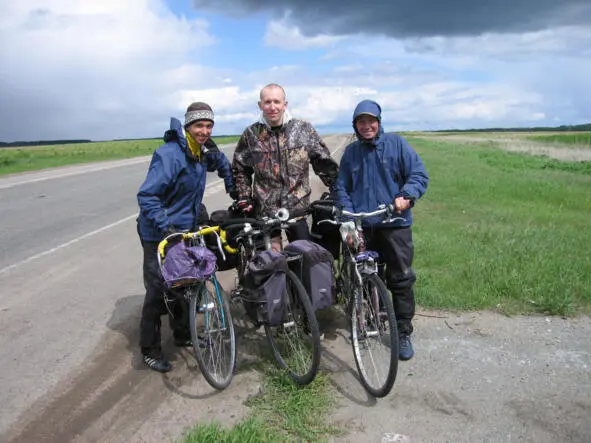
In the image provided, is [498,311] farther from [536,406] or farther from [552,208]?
[552,208]

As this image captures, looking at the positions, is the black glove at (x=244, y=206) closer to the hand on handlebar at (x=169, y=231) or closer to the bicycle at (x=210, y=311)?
the bicycle at (x=210, y=311)

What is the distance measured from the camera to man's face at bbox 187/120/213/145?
4.07 m

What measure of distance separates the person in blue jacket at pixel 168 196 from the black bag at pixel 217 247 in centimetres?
16

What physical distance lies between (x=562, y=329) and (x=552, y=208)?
8.15 m

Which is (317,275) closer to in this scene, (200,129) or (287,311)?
(287,311)

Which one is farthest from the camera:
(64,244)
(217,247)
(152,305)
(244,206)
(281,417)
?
(64,244)

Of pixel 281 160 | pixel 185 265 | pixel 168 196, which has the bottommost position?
pixel 185 265

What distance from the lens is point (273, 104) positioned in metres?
4.34

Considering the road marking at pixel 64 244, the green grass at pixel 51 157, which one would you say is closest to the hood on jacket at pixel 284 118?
the road marking at pixel 64 244

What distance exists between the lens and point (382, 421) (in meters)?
3.34

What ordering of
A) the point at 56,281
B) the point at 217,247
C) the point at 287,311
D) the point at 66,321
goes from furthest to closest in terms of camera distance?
1. the point at 56,281
2. the point at 66,321
3. the point at 217,247
4. the point at 287,311

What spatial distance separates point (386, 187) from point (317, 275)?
97 centimetres

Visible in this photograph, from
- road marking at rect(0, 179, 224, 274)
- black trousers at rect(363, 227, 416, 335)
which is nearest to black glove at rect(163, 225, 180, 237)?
black trousers at rect(363, 227, 416, 335)

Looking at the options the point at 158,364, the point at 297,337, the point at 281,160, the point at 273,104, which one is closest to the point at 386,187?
the point at 281,160
